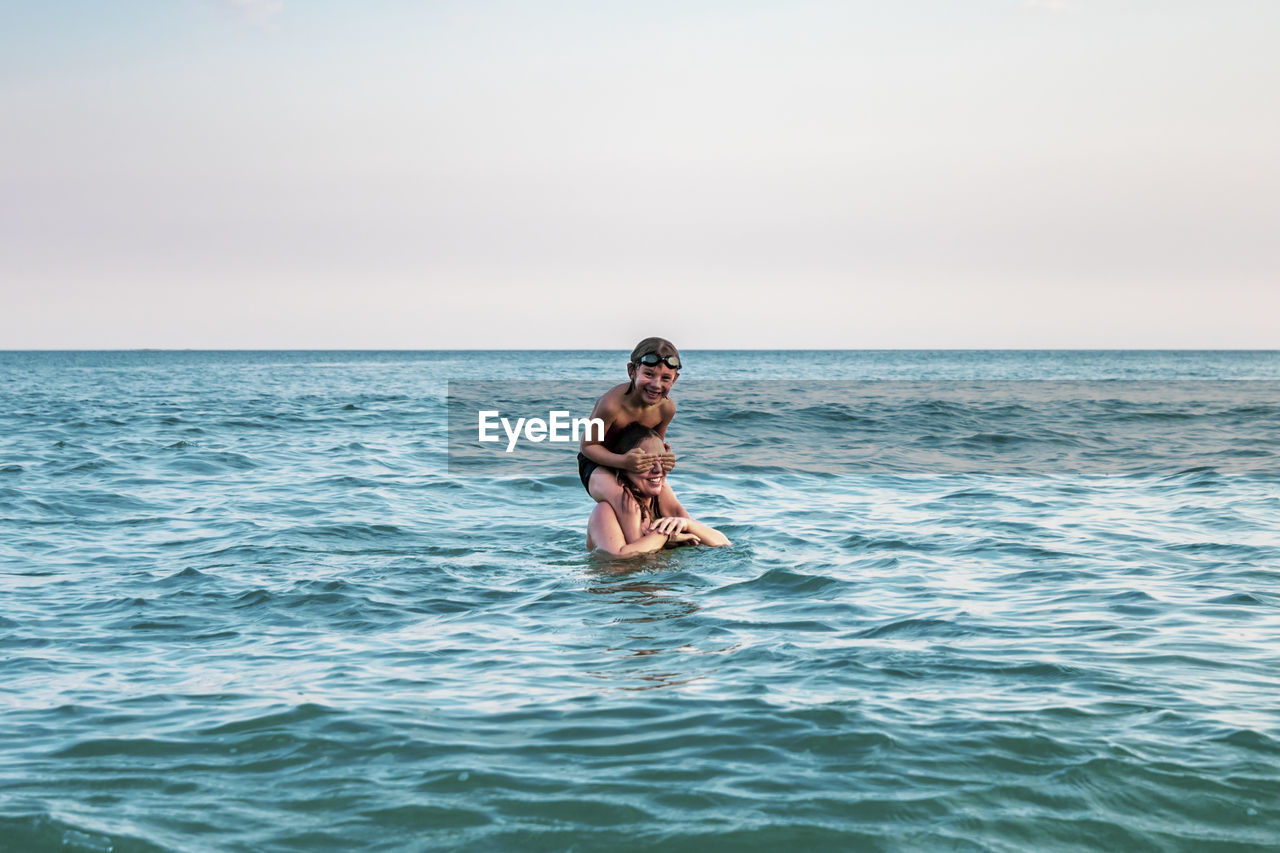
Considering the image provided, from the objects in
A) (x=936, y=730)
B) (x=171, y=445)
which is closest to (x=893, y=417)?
(x=171, y=445)

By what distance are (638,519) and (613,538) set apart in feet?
1.18

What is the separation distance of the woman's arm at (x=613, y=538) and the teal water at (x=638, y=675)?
18cm

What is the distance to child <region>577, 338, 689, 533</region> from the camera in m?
9.38

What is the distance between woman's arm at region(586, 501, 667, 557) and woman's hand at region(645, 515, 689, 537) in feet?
0.17

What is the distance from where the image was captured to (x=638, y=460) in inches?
372

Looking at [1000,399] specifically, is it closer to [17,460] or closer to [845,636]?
[17,460]

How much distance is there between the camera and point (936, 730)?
16.1 ft

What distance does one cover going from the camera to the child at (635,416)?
938 centimetres

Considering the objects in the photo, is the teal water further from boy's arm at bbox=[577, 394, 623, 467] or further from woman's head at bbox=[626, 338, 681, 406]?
woman's head at bbox=[626, 338, 681, 406]

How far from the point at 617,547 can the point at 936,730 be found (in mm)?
4995

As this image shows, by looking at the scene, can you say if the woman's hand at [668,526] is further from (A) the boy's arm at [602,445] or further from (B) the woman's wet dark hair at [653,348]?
(B) the woman's wet dark hair at [653,348]

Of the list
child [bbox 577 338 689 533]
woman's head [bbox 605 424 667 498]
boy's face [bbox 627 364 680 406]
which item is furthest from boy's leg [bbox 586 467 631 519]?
boy's face [bbox 627 364 680 406]

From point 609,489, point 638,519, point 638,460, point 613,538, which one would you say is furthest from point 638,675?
point 638,519

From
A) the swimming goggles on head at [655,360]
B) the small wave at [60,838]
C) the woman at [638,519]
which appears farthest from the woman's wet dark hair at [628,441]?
the small wave at [60,838]
